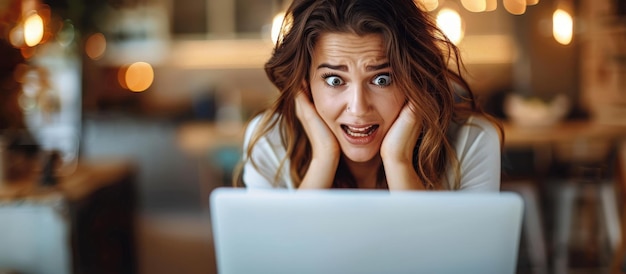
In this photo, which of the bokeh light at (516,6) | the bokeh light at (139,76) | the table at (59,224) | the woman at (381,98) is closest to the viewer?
the woman at (381,98)

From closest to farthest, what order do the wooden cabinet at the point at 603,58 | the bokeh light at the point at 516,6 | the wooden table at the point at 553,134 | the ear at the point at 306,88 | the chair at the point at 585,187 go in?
the ear at the point at 306,88 < the chair at the point at 585,187 < the wooden table at the point at 553,134 < the wooden cabinet at the point at 603,58 < the bokeh light at the point at 516,6

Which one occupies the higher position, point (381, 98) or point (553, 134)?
point (381, 98)

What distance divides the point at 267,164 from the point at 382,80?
1.25ft

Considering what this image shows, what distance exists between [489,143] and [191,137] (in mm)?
3396

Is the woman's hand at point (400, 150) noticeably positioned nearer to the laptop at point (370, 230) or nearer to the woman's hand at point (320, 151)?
the woman's hand at point (320, 151)

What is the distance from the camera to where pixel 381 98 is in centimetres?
151

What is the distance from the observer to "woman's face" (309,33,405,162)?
1.49 metres

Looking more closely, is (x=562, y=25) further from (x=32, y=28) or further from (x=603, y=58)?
(x=32, y=28)

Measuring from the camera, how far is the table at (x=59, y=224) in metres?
2.57

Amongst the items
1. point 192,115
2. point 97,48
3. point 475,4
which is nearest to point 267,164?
point 475,4

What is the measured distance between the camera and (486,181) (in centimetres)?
155

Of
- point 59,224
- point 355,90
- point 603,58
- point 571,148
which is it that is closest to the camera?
point 355,90

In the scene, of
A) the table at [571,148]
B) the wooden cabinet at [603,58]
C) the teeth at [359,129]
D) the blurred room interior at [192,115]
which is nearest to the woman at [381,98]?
the teeth at [359,129]

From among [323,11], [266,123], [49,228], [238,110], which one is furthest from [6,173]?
[238,110]
